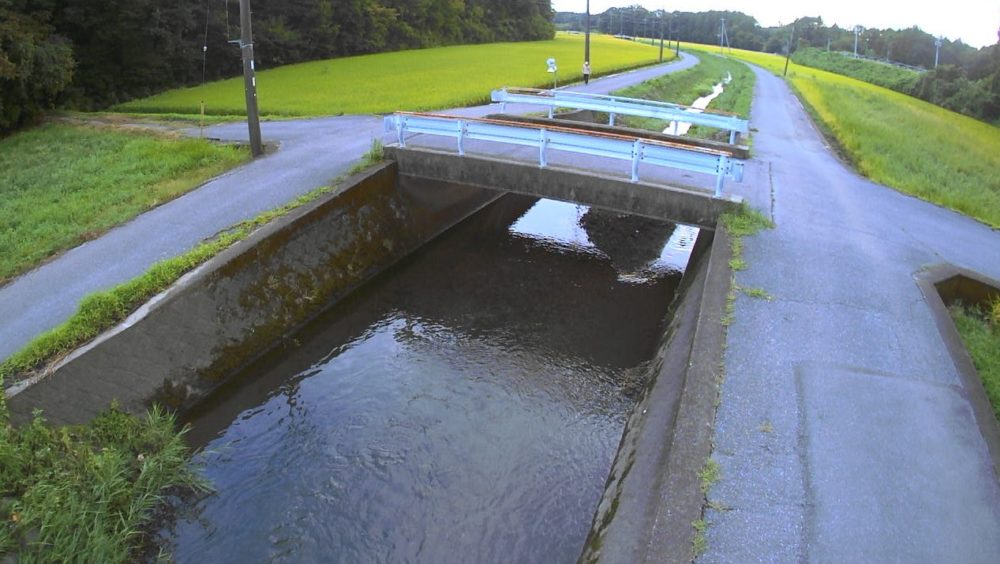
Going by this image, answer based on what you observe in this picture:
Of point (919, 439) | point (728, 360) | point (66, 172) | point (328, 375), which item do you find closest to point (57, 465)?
point (328, 375)

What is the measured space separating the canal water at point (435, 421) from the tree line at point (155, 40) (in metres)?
8.95

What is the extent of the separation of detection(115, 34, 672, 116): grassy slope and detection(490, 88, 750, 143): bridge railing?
4000 mm

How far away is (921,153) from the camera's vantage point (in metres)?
19.9

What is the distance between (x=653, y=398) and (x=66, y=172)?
14.5 m

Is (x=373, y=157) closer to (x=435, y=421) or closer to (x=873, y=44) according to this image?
(x=435, y=421)

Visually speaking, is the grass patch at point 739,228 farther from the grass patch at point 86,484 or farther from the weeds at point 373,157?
the weeds at point 373,157

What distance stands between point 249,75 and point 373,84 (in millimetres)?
16305

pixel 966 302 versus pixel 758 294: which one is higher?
pixel 758 294

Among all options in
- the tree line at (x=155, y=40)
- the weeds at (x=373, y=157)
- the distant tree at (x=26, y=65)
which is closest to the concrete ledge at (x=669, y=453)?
the weeds at (x=373, y=157)

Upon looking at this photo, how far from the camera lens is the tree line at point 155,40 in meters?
20.0

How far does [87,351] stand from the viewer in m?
7.14

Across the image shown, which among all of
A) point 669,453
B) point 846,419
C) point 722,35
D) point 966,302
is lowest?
point 669,453

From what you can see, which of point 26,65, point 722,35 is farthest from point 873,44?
point 26,65

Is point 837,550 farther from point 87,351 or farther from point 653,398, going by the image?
point 87,351
